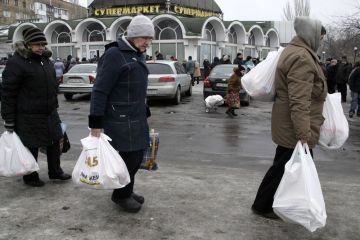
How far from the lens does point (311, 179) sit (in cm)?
355

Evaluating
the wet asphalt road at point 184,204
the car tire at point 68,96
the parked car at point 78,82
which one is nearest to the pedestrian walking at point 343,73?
the parked car at point 78,82

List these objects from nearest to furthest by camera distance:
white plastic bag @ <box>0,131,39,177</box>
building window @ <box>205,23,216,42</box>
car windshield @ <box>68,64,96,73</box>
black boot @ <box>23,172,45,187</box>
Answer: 1. white plastic bag @ <box>0,131,39,177</box>
2. black boot @ <box>23,172,45,187</box>
3. car windshield @ <box>68,64,96,73</box>
4. building window @ <box>205,23,216,42</box>

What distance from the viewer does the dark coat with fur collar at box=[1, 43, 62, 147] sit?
474cm

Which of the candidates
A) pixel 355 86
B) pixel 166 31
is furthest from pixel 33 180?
pixel 166 31

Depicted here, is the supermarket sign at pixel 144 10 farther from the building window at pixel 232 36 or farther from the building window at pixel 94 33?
the building window at pixel 232 36

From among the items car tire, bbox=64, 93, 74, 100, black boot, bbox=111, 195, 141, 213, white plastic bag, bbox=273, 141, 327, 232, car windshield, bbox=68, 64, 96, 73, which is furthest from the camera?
car tire, bbox=64, 93, 74, 100

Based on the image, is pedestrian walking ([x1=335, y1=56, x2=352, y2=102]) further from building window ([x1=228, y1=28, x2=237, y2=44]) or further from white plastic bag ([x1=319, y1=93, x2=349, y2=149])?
building window ([x1=228, y1=28, x2=237, y2=44])

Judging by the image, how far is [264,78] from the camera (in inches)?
157

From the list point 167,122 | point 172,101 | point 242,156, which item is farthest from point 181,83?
point 242,156

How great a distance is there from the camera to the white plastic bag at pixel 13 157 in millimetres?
4660

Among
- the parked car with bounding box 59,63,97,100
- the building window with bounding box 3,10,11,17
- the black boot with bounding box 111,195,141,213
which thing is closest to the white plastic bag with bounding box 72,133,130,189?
the black boot with bounding box 111,195,141,213

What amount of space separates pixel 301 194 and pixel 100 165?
1.66 meters

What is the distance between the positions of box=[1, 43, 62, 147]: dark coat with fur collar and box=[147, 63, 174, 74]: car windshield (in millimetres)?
10073

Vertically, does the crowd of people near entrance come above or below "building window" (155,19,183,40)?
below
